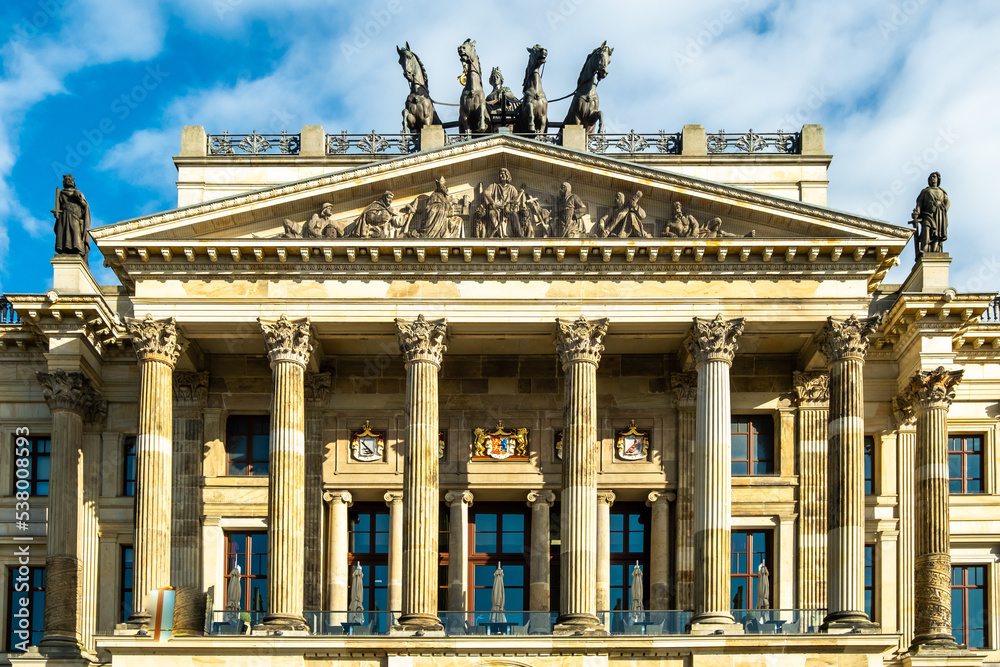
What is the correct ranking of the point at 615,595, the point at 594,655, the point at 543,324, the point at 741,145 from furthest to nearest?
the point at 741,145
the point at 615,595
the point at 543,324
the point at 594,655

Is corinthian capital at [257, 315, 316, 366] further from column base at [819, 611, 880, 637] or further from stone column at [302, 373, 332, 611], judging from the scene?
column base at [819, 611, 880, 637]

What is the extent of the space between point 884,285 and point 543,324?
10953 mm

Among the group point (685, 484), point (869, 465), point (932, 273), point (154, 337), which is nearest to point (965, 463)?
point (869, 465)

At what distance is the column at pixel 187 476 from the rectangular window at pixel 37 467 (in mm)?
4370

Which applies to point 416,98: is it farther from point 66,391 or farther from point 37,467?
point 37,467

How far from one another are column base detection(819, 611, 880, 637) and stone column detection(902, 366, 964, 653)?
3471 mm

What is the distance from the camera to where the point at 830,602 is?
42.8 metres

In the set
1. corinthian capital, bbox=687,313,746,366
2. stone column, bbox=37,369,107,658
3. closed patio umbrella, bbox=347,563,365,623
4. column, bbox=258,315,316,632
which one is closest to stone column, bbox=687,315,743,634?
corinthian capital, bbox=687,313,746,366

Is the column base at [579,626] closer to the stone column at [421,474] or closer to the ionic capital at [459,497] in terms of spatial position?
the stone column at [421,474]

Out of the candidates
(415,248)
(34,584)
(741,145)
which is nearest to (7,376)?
(34,584)

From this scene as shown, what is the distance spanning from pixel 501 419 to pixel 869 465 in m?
10.6

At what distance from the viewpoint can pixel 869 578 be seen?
4831cm

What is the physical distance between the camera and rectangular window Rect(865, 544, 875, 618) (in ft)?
158

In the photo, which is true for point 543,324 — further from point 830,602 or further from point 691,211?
point 830,602
